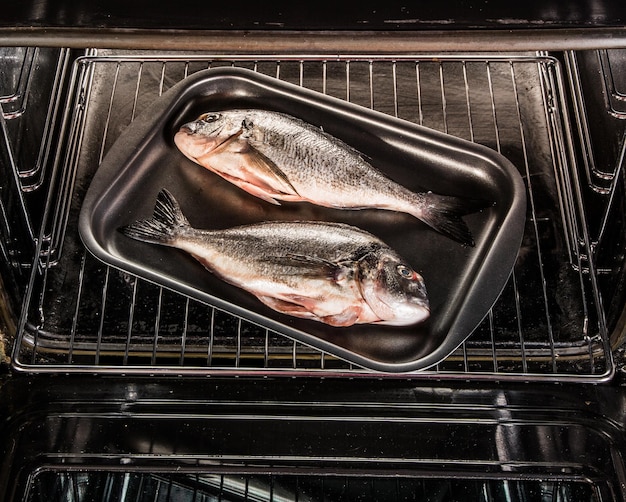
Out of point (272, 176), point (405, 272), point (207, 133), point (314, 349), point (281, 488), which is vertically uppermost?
point (207, 133)

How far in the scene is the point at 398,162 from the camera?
1709 millimetres

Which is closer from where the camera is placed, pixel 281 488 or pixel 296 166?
pixel 281 488

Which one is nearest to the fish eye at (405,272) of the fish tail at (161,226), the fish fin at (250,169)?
the fish fin at (250,169)

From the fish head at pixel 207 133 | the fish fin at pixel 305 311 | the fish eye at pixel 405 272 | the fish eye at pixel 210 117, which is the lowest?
the fish fin at pixel 305 311

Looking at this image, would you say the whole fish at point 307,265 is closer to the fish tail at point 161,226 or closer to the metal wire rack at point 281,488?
the fish tail at point 161,226

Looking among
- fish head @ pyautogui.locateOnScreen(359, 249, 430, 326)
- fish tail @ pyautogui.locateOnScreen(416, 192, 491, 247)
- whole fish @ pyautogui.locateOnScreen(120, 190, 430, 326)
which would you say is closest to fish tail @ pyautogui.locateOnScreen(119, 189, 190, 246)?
whole fish @ pyautogui.locateOnScreen(120, 190, 430, 326)

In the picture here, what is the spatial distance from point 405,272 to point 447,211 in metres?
0.21

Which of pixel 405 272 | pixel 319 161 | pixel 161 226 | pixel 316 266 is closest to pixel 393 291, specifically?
pixel 405 272

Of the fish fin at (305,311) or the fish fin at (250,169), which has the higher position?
the fish fin at (250,169)

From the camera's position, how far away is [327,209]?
1.69 meters

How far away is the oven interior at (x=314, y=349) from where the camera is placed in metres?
1.42

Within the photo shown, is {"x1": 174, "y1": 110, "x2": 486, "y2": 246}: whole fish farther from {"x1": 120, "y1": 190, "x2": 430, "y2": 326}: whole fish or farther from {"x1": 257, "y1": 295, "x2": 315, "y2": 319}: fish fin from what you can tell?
{"x1": 257, "y1": 295, "x2": 315, "y2": 319}: fish fin

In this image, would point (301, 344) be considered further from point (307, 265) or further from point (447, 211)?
point (447, 211)

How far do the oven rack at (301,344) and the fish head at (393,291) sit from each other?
124 millimetres
